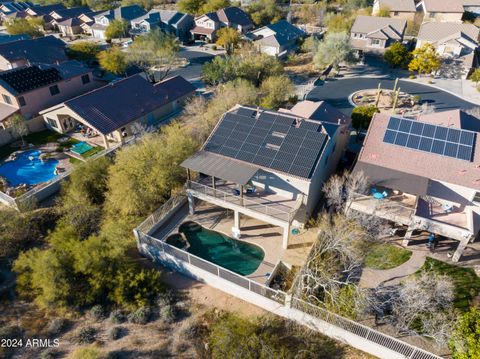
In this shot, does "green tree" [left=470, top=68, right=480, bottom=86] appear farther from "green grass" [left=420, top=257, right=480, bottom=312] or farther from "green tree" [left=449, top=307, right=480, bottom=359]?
"green tree" [left=449, top=307, right=480, bottom=359]

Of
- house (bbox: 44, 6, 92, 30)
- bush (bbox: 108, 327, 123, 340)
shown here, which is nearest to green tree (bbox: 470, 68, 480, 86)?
bush (bbox: 108, 327, 123, 340)

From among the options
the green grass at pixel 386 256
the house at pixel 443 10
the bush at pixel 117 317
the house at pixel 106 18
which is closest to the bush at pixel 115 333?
the bush at pixel 117 317

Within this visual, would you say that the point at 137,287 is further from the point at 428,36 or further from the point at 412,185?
the point at 428,36

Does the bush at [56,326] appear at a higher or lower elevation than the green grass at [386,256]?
lower

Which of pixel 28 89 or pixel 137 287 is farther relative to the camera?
pixel 28 89

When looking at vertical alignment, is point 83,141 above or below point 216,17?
below

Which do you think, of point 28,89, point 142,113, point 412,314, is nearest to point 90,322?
point 412,314

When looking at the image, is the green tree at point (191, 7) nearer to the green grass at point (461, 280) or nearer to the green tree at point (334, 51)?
the green tree at point (334, 51)
